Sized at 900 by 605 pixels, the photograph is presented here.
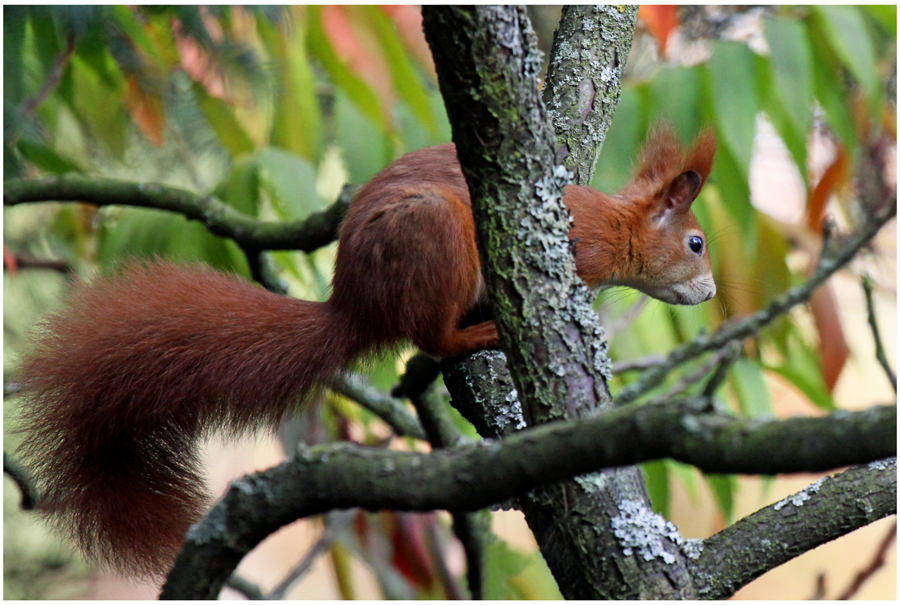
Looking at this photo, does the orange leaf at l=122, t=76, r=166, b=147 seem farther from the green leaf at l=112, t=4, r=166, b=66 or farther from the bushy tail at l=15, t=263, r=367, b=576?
the bushy tail at l=15, t=263, r=367, b=576

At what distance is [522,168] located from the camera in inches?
41.4

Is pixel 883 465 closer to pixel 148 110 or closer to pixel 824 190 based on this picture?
pixel 824 190

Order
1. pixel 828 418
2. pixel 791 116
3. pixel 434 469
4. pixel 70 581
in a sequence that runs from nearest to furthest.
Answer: pixel 828 418 → pixel 434 469 → pixel 791 116 → pixel 70 581

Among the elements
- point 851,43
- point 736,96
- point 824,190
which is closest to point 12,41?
point 736,96

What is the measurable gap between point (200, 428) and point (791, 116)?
68.7 inches

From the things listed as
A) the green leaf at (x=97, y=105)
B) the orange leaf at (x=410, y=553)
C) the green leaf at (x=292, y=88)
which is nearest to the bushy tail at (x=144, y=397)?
the green leaf at (x=292, y=88)

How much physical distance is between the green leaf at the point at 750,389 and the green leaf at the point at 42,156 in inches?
78.5

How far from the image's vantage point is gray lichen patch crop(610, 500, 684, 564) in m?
1.03

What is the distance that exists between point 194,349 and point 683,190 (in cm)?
120

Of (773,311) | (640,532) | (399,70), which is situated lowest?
(640,532)

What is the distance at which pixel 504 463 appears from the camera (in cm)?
74

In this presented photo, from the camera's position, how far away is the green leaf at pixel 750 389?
91.7 inches

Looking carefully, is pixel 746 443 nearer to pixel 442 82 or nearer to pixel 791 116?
pixel 442 82

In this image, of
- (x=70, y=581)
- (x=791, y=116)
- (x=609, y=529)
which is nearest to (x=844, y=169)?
(x=791, y=116)
